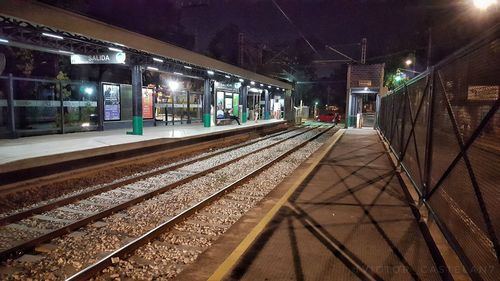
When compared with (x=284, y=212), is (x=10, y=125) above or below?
above

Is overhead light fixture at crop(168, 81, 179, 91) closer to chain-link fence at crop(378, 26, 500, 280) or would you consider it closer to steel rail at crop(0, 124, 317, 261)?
steel rail at crop(0, 124, 317, 261)

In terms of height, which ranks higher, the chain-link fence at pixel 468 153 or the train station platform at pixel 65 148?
the chain-link fence at pixel 468 153

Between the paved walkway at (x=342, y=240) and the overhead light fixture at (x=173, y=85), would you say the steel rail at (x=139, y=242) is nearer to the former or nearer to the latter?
the paved walkway at (x=342, y=240)

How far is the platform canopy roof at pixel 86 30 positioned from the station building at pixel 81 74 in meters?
0.02

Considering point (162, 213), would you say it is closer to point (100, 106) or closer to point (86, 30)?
point (86, 30)

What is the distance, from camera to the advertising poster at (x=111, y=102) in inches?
704

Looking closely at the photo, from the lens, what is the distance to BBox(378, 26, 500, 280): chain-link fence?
3.16 m

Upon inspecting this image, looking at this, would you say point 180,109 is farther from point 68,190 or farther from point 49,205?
point 49,205

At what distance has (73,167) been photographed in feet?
33.1

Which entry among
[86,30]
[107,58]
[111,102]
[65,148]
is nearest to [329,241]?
[65,148]

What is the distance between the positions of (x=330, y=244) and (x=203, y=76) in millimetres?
19312

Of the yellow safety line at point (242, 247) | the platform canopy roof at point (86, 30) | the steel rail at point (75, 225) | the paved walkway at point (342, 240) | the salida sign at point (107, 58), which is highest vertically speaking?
the platform canopy roof at point (86, 30)

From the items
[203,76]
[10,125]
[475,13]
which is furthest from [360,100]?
[10,125]

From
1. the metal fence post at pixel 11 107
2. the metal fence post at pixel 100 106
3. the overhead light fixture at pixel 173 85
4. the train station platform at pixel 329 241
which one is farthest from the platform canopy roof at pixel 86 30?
the train station platform at pixel 329 241
